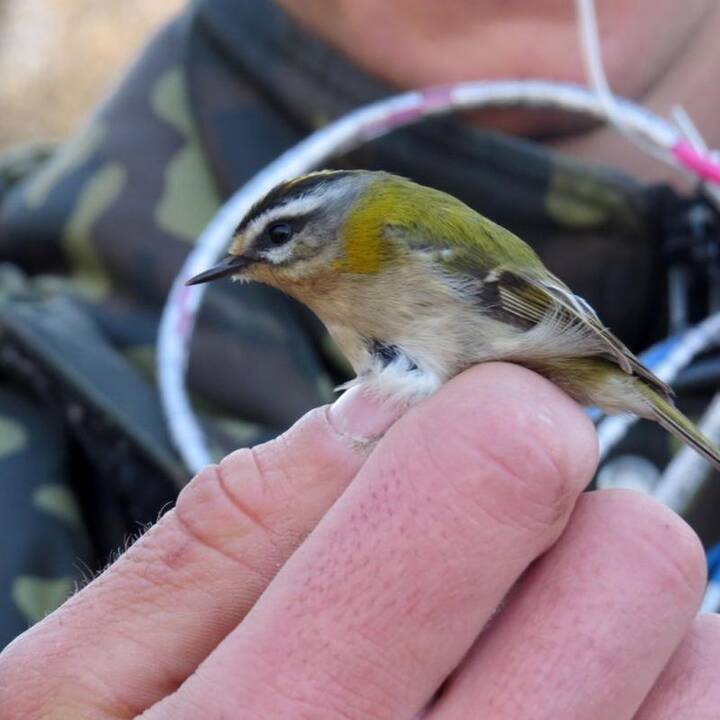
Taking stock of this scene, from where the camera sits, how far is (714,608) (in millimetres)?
1161

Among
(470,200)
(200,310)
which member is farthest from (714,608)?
(200,310)

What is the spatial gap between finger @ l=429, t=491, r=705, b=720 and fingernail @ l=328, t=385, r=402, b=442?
0.51ft

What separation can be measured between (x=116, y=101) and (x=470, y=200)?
1.99ft

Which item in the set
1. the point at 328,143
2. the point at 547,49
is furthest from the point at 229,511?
the point at 547,49

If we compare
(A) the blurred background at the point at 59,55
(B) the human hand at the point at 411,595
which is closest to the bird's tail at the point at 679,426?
(B) the human hand at the point at 411,595

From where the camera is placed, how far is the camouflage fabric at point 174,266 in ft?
4.56

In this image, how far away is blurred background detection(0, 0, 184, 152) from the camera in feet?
25.6

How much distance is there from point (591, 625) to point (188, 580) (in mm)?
280

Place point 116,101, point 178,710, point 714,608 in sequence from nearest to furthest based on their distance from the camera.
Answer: point 178,710 → point 714,608 → point 116,101

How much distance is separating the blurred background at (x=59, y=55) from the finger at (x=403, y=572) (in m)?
7.24

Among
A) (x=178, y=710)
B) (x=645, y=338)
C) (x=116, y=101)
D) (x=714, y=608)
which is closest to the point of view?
(x=178, y=710)

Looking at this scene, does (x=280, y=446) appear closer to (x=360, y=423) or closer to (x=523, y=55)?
(x=360, y=423)

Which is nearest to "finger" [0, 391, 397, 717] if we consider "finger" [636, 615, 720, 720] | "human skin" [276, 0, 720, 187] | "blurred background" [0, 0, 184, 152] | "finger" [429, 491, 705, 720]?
"finger" [429, 491, 705, 720]

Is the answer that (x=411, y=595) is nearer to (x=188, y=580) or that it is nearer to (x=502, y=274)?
(x=188, y=580)
